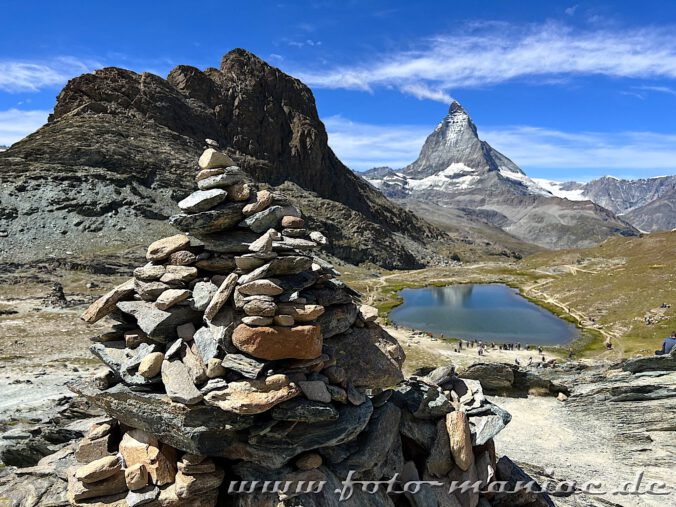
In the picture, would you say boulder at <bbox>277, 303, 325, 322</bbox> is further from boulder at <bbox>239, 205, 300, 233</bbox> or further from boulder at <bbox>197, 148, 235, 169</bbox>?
boulder at <bbox>197, 148, 235, 169</bbox>

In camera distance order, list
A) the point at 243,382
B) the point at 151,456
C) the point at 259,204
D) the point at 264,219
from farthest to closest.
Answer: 1. the point at 259,204
2. the point at 264,219
3. the point at 151,456
4. the point at 243,382

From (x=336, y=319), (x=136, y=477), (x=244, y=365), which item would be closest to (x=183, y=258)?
(x=244, y=365)

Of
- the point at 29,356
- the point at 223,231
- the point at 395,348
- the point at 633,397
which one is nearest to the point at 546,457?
the point at 633,397

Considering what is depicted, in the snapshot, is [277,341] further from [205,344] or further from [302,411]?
[205,344]

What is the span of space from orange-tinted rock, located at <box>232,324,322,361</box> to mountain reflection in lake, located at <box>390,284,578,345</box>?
277ft

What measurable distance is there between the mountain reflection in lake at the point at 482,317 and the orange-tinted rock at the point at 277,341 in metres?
84.5

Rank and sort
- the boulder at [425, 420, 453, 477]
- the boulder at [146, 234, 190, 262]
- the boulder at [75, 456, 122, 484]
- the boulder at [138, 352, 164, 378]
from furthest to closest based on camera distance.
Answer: the boulder at [425, 420, 453, 477], the boulder at [146, 234, 190, 262], the boulder at [138, 352, 164, 378], the boulder at [75, 456, 122, 484]

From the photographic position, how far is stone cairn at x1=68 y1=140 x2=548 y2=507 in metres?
12.8

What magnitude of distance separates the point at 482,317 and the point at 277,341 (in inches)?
4331

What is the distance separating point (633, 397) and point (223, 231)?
34.1 m

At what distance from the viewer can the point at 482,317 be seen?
114312 millimetres

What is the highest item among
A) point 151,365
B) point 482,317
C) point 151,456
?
point 151,365

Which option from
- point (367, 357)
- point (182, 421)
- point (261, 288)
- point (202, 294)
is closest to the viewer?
point (182, 421)

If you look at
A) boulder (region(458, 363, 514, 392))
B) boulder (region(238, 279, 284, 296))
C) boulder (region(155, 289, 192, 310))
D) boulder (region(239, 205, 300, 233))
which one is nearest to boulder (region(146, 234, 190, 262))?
boulder (region(155, 289, 192, 310))
